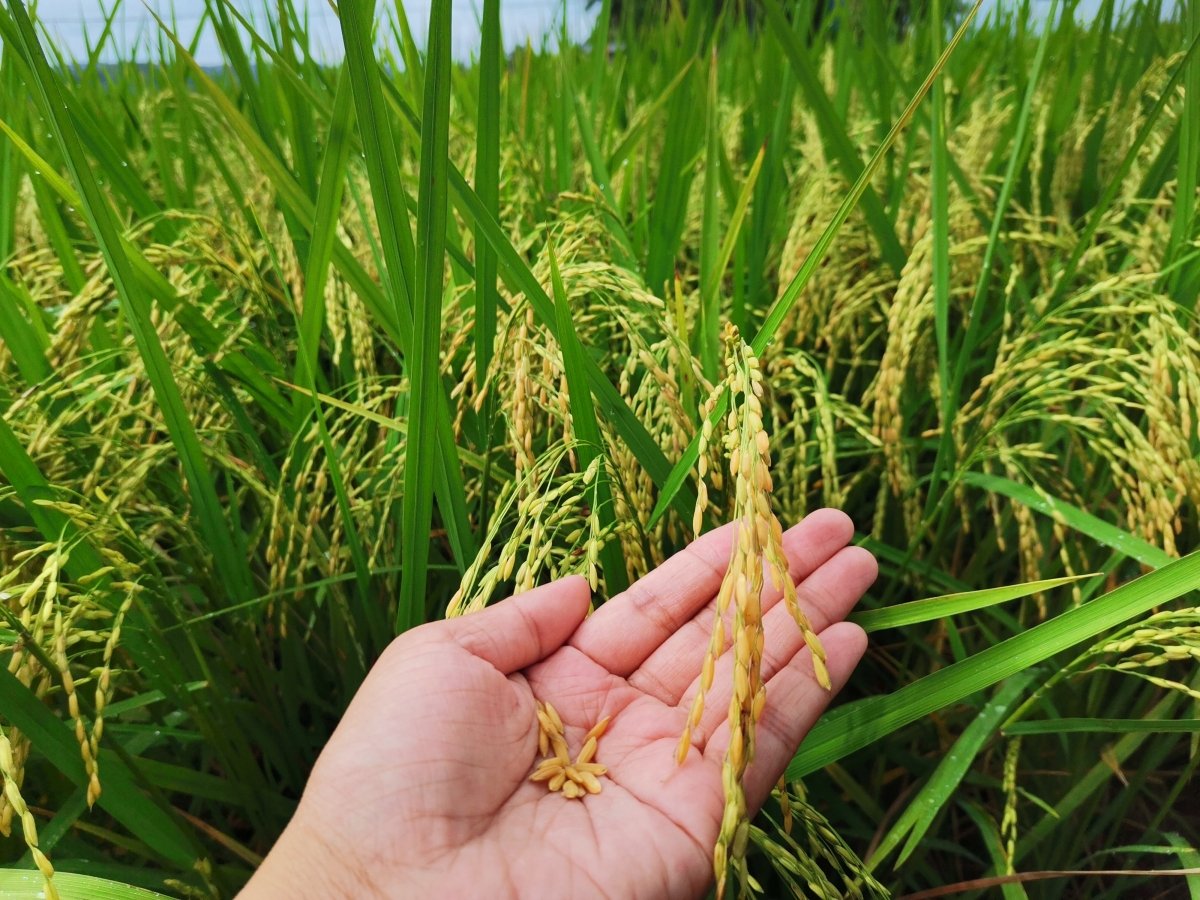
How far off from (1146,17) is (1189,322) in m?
1.02

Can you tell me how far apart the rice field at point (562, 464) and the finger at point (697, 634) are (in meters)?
0.08

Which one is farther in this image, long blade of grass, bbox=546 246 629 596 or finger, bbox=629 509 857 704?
finger, bbox=629 509 857 704

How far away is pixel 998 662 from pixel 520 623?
0.50m

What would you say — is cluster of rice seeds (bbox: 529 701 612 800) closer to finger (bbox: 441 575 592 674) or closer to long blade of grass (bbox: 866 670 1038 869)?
finger (bbox: 441 575 592 674)

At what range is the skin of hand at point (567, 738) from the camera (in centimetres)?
77

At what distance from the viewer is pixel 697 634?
0.98 metres

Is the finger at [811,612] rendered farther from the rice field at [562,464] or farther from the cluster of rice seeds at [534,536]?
the cluster of rice seeds at [534,536]

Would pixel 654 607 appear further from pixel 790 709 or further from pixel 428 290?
pixel 428 290

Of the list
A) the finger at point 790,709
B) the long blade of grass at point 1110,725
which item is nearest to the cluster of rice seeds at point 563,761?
the finger at point 790,709

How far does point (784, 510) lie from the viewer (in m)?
1.13

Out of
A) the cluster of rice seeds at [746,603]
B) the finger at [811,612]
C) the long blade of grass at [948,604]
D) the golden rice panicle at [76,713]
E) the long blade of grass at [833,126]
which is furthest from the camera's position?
the long blade of grass at [833,126]

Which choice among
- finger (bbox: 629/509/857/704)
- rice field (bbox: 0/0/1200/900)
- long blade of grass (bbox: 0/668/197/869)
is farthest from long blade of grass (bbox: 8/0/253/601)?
finger (bbox: 629/509/857/704)

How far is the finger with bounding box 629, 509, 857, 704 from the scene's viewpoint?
38.0 inches

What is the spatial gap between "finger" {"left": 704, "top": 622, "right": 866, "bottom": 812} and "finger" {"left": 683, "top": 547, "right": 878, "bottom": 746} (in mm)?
22
